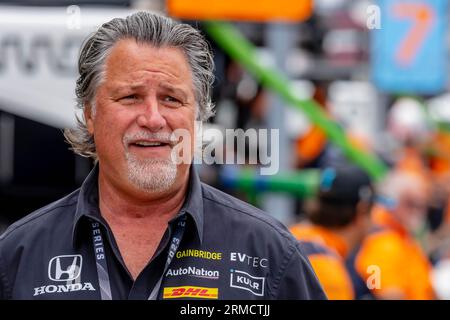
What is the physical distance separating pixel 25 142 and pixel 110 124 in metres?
4.47

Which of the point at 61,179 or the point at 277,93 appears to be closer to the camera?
the point at 277,93

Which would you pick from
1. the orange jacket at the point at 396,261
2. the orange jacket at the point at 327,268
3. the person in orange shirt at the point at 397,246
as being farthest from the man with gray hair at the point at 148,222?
the orange jacket at the point at 396,261

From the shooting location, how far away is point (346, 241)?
527cm

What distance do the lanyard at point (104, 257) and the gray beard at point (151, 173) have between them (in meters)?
0.10

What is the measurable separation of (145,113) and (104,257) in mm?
368

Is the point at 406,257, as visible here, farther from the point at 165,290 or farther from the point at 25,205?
the point at 165,290

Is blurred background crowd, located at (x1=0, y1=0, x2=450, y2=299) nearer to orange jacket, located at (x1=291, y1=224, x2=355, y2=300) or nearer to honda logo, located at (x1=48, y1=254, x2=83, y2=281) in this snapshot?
orange jacket, located at (x1=291, y1=224, x2=355, y2=300)

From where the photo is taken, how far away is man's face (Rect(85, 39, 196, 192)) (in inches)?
109

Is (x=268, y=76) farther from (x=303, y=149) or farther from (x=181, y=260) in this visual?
(x=181, y=260)

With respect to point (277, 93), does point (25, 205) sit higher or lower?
lower

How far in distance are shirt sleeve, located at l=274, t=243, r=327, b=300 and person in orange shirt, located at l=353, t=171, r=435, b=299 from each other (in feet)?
7.18

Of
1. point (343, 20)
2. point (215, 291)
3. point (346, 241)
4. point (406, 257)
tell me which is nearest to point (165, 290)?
point (215, 291)

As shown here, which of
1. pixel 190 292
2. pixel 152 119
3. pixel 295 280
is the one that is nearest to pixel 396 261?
pixel 295 280

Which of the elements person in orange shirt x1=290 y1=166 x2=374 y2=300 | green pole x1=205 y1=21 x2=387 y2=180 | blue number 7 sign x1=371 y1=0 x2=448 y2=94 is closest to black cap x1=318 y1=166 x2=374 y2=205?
person in orange shirt x1=290 y1=166 x2=374 y2=300
